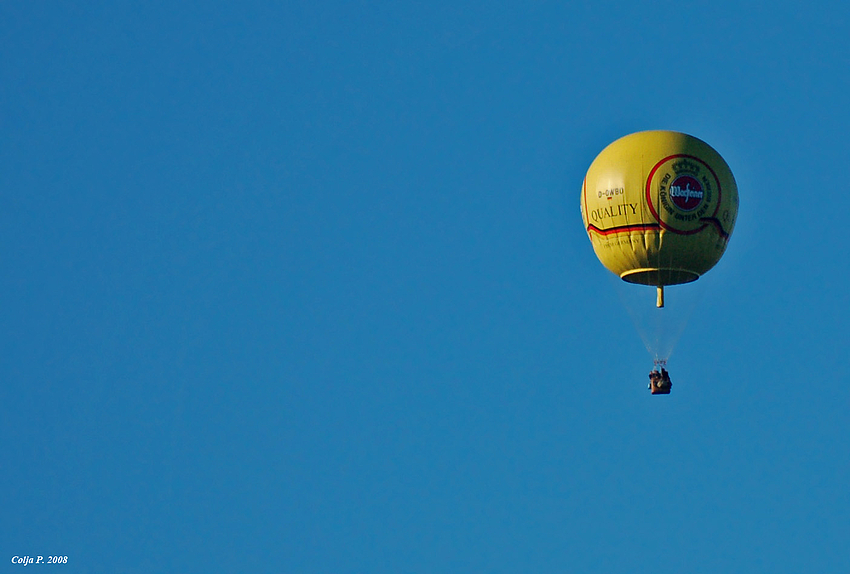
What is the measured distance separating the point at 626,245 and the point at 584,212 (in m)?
2.31

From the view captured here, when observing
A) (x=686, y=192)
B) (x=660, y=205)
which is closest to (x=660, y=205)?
(x=660, y=205)

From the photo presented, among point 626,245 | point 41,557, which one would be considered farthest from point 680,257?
point 41,557

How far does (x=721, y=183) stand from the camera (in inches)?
3659

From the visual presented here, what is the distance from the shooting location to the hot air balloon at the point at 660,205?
92.1 m

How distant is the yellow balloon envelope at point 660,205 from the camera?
92.1 meters

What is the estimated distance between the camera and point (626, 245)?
93.1 m

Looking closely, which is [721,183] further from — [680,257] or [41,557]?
[41,557]

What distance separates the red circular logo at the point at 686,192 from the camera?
92.1 metres

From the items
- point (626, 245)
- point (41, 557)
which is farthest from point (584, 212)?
point (41, 557)

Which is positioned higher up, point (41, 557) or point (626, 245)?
point (626, 245)

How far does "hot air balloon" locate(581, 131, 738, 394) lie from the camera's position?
92.1 meters

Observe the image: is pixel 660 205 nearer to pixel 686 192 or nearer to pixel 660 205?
pixel 660 205

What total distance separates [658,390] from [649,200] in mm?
6605

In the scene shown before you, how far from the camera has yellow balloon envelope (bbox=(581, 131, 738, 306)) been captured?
302 ft
